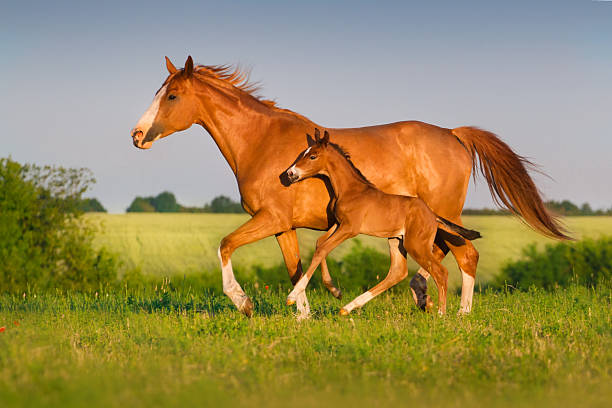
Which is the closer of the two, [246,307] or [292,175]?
[292,175]

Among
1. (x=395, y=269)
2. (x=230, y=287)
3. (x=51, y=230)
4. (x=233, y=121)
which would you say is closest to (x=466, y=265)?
(x=395, y=269)

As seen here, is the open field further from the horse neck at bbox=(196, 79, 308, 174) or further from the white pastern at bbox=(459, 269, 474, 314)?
the horse neck at bbox=(196, 79, 308, 174)

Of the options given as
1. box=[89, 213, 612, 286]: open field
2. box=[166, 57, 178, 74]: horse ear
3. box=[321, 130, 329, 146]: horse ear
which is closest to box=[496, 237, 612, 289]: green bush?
box=[89, 213, 612, 286]: open field

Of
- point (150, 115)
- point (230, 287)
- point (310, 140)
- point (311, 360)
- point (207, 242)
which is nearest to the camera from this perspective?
point (311, 360)

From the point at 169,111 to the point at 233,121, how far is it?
0.83 m

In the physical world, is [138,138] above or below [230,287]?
above

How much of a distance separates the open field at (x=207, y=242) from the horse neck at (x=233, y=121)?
964cm

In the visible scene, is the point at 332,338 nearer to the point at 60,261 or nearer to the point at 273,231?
the point at 273,231

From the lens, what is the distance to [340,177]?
780cm

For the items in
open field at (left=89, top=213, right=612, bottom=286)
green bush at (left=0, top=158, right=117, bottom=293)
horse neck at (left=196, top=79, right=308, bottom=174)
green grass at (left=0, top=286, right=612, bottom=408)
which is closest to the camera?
green grass at (left=0, top=286, right=612, bottom=408)

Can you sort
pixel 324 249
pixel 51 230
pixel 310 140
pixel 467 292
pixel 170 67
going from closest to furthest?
1. pixel 324 249
2. pixel 310 140
3. pixel 170 67
4. pixel 467 292
5. pixel 51 230

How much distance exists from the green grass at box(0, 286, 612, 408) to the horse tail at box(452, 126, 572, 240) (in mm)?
1451

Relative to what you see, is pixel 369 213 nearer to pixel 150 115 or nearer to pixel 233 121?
pixel 233 121

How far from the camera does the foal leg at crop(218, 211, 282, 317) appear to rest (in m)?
7.53
